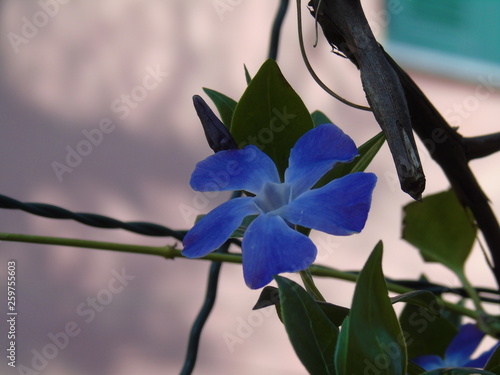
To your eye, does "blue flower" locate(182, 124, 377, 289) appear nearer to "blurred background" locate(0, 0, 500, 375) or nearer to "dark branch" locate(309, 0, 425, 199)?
"dark branch" locate(309, 0, 425, 199)

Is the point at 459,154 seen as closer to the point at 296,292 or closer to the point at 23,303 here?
the point at 296,292

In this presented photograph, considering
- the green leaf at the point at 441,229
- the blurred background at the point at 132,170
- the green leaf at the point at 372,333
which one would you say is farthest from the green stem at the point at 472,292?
the blurred background at the point at 132,170

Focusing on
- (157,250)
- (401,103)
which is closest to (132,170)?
(157,250)

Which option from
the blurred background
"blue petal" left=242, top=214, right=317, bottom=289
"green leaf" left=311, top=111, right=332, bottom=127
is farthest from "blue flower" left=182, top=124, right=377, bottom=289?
the blurred background

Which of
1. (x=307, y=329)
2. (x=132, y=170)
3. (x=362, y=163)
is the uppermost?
(x=132, y=170)

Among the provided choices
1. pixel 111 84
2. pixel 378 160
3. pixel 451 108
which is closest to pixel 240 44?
pixel 111 84

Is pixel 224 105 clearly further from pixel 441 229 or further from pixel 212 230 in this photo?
pixel 441 229

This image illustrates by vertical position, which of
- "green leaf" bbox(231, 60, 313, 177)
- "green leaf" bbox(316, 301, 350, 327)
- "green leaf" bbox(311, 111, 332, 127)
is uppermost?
"green leaf" bbox(311, 111, 332, 127)

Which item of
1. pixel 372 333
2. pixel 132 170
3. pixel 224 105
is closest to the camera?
pixel 372 333
